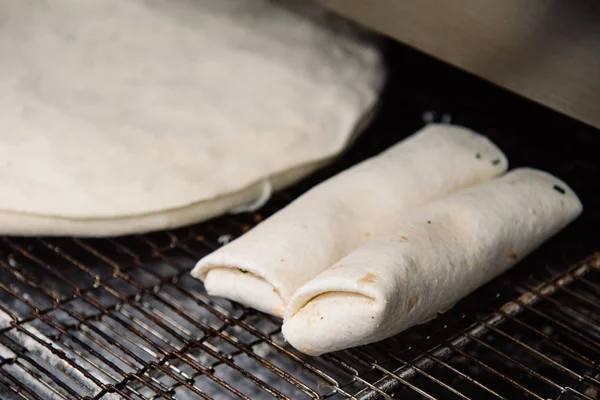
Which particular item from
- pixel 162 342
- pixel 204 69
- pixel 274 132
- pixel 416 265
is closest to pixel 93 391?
pixel 162 342

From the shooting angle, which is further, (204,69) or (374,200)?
(204,69)

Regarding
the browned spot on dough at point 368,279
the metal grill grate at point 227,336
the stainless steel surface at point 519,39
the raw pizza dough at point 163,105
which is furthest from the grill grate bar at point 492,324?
the raw pizza dough at point 163,105

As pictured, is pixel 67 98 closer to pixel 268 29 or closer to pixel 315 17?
Answer: pixel 268 29

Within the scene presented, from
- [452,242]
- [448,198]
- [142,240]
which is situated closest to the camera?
[452,242]

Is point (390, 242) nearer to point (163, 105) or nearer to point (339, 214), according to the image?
point (339, 214)

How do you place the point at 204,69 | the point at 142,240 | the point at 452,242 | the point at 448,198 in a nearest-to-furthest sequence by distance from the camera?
1. the point at 452,242
2. the point at 448,198
3. the point at 142,240
4. the point at 204,69

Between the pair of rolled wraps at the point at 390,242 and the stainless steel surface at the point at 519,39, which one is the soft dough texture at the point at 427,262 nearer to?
the pair of rolled wraps at the point at 390,242

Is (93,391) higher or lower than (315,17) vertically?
lower
